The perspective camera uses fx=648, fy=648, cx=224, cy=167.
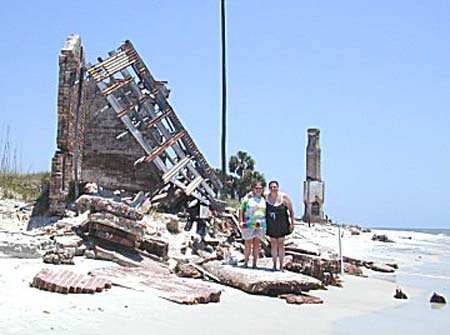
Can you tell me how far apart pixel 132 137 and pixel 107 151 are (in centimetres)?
81

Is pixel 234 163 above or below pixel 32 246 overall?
above

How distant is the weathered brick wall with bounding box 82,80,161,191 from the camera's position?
16.8 m

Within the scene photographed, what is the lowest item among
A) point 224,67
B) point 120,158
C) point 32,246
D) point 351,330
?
point 351,330

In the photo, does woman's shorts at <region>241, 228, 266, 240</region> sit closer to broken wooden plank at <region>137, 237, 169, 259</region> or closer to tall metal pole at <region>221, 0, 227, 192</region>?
broken wooden plank at <region>137, 237, 169, 259</region>

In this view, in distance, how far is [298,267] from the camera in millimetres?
12492

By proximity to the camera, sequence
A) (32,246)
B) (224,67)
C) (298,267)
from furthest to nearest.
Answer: (224,67) < (298,267) < (32,246)

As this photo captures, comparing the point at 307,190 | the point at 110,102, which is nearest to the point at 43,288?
the point at 110,102

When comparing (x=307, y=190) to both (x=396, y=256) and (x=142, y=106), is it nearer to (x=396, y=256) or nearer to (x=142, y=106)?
(x=396, y=256)

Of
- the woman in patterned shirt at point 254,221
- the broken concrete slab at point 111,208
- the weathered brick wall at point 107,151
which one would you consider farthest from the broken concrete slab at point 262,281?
the weathered brick wall at point 107,151

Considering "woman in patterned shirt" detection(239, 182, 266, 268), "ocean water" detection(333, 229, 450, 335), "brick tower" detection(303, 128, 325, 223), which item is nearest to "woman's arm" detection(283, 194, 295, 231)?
"woman in patterned shirt" detection(239, 182, 266, 268)

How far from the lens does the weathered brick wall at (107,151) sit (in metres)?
16.8

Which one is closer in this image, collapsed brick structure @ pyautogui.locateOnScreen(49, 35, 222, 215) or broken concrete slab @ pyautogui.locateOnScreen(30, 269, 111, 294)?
broken concrete slab @ pyautogui.locateOnScreen(30, 269, 111, 294)

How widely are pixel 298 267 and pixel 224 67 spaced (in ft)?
37.1

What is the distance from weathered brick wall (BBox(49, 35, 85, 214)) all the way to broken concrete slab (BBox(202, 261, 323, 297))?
14.6ft
